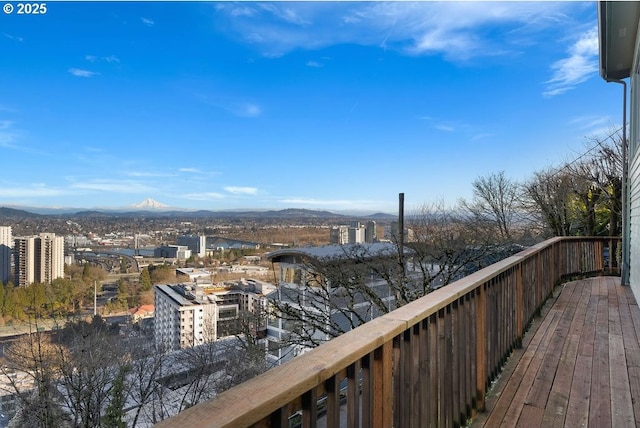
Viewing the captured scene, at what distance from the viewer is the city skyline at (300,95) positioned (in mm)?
14891

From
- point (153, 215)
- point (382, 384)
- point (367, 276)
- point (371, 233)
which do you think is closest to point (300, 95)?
point (153, 215)

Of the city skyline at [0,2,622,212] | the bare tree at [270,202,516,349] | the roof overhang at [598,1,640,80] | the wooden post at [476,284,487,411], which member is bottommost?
the bare tree at [270,202,516,349]

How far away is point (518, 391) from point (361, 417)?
2.01m

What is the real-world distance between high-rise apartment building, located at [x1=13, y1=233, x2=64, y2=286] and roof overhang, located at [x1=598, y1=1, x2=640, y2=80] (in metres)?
18.4

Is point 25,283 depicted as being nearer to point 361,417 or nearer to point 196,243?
point 196,243

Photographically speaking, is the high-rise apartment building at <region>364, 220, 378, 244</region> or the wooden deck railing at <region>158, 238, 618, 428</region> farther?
the high-rise apartment building at <region>364, 220, 378, 244</region>

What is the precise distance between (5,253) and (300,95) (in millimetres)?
17526

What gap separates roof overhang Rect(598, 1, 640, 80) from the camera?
16.6ft

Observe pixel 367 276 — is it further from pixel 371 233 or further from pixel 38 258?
pixel 38 258

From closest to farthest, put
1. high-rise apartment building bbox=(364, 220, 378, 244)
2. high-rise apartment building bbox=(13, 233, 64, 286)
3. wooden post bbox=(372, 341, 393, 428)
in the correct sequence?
1. wooden post bbox=(372, 341, 393, 428)
2. high-rise apartment building bbox=(364, 220, 378, 244)
3. high-rise apartment building bbox=(13, 233, 64, 286)

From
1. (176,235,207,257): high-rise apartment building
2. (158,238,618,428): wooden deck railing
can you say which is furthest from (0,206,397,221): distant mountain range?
(158,238,618,428): wooden deck railing

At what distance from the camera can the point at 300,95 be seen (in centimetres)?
2508

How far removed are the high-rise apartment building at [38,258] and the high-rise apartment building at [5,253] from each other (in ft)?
1.09

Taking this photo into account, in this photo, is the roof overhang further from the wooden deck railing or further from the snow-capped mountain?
the snow-capped mountain
